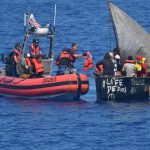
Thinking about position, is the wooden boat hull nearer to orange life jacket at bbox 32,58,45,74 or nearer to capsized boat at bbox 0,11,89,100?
capsized boat at bbox 0,11,89,100

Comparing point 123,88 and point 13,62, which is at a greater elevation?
point 13,62

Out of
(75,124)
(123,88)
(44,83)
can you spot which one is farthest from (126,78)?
(75,124)

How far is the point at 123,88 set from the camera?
183ft

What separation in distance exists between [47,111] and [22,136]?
4.77m

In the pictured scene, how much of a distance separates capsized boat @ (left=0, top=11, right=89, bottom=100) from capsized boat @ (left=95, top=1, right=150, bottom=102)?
80 centimetres

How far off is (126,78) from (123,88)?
41 cm

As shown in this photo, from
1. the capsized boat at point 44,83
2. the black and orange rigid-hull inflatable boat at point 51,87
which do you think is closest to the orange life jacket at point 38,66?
the capsized boat at point 44,83

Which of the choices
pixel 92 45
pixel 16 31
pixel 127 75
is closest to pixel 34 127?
pixel 127 75

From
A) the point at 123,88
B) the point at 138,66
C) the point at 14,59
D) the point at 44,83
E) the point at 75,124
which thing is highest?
the point at 14,59

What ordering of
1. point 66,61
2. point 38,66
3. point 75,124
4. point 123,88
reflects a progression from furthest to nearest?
point 66,61 → point 38,66 → point 123,88 → point 75,124

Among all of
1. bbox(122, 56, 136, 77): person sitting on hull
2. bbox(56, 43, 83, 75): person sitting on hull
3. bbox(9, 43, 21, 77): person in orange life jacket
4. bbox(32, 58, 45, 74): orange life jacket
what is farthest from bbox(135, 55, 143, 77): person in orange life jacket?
bbox(9, 43, 21, 77): person in orange life jacket

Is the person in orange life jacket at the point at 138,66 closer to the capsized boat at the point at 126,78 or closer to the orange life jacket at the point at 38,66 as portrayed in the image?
the capsized boat at the point at 126,78

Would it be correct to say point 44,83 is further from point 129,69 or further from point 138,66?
point 138,66

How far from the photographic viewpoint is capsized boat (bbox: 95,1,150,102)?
2192 inches
